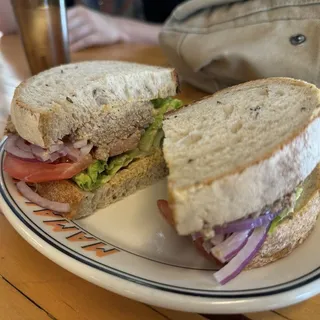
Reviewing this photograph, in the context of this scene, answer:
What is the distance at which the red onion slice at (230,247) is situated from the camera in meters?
1.07

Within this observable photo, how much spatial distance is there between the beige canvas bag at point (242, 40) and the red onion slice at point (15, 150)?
3.34 feet

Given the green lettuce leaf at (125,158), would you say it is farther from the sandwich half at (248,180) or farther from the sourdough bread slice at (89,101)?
the sandwich half at (248,180)

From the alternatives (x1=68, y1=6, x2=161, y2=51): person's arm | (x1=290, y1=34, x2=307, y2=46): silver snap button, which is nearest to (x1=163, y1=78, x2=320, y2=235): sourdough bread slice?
(x1=290, y1=34, x2=307, y2=46): silver snap button

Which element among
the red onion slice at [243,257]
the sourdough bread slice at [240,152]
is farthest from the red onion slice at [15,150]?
the red onion slice at [243,257]

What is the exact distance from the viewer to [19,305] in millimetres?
1108

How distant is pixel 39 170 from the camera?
1.45 m

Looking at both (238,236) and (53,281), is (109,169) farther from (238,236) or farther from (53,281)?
(238,236)

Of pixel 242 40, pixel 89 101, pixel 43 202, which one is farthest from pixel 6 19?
pixel 43 202

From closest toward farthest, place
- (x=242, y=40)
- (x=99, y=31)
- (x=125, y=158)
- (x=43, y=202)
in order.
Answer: (x=43, y=202), (x=125, y=158), (x=242, y=40), (x=99, y=31)

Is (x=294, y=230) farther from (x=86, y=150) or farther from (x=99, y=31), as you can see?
(x=99, y=31)

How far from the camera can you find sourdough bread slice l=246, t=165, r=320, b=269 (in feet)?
3.67

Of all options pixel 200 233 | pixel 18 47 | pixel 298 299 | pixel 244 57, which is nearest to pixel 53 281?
pixel 200 233

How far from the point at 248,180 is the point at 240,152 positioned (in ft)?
Answer: 0.38

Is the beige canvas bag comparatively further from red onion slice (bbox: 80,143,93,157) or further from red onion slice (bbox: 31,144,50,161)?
red onion slice (bbox: 31,144,50,161)
